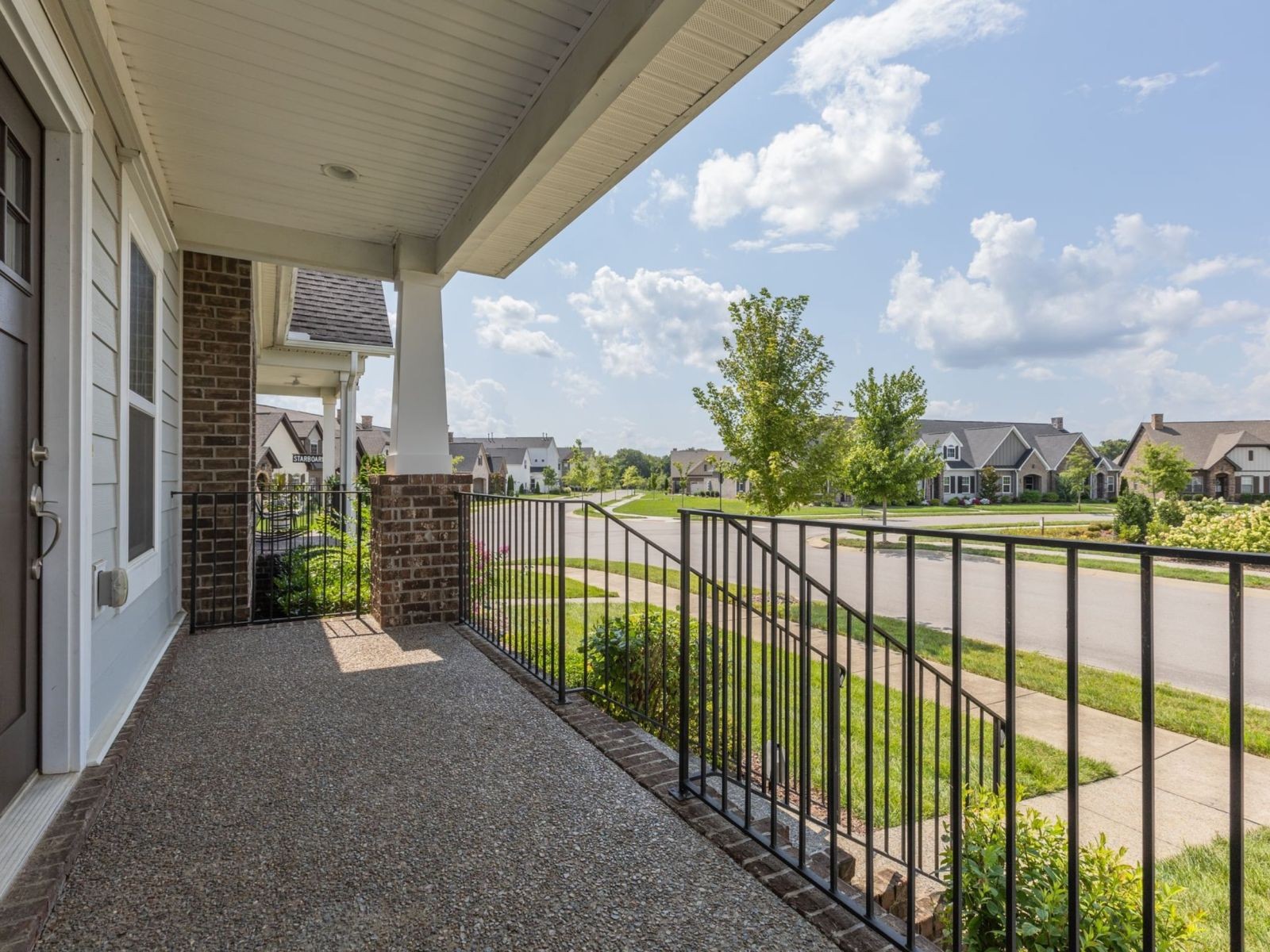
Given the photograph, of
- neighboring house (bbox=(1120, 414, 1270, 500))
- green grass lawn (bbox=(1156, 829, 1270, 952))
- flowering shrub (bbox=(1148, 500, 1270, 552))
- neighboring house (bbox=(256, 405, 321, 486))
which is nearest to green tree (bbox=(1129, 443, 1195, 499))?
neighboring house (bbox=(1120, 414, 1270, 500))

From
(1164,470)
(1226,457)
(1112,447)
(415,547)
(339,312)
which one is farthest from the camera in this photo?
(1112,447)

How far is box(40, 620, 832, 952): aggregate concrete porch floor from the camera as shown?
144cm

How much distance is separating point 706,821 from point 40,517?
222cm

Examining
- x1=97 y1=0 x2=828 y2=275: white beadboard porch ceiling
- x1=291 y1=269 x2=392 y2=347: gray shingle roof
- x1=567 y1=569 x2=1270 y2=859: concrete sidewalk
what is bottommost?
x1=567 y1=569 x2=1270 y2=859: concrete sidewalk

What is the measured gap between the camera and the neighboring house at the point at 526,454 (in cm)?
5200

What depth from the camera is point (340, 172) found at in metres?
3.40

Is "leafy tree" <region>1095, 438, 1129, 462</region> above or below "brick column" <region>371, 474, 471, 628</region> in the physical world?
above

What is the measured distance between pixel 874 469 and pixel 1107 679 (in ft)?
26.5

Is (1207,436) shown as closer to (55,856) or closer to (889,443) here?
(889,443)

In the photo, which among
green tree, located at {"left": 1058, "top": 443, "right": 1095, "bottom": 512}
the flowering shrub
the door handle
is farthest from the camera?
green tree, located at {"left": 1058, "top": 443, "right": 1095, "bottom": 512}

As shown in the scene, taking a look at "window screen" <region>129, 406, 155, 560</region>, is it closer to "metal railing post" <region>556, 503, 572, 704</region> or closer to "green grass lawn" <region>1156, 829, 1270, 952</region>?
"metal railing post" <region>556, 503, 572, 704</region>

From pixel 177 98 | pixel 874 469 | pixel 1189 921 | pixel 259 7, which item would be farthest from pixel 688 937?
pixel 874 469

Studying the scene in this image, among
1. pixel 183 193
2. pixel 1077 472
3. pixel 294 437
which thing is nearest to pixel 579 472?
pixel 294 437

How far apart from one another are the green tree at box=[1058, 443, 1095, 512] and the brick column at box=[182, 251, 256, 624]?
122ft
